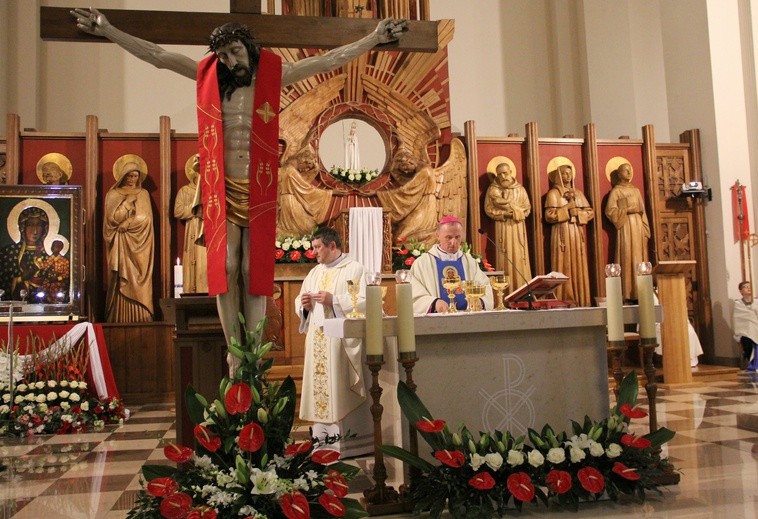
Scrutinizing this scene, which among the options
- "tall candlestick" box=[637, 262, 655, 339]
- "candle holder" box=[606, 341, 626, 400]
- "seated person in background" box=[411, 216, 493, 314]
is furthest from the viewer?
"seated person in background" box=[411, 216, 493, 314]

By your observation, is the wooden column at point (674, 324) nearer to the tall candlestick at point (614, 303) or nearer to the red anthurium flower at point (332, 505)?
the tall candlestick at point (614, 303)

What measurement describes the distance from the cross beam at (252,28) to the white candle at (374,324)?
72.7 inches

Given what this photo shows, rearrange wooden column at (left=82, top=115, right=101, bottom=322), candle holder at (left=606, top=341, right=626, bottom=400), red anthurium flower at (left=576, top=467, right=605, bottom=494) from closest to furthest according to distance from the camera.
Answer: red anthurium flower at (left=576, top=467, right=605, bottom=494)
candle holder at (left=606, top=341, right=626, bottom=400)
wooden column at (left=82, top=115, right=101, bottom=322)

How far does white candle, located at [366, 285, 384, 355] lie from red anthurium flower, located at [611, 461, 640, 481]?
1.31m

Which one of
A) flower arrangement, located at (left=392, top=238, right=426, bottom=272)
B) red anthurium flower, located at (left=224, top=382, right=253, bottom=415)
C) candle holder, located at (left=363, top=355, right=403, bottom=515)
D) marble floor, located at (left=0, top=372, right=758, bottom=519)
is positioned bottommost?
marble floor, located at (left=0, top=372, right=758, bottom=519)

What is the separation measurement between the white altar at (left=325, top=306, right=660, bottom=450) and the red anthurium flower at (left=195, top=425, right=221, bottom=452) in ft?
2.98

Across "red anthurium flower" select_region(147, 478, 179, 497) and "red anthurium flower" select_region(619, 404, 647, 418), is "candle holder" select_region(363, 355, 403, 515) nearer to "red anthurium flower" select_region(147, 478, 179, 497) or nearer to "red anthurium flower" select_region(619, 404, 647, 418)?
"red anthurium flower" select_region(147, 478, 179, 497)

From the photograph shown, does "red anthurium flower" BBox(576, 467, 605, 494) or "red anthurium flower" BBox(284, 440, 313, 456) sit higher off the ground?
"red anthurium flower" BBox(284, 440, 313, 456)

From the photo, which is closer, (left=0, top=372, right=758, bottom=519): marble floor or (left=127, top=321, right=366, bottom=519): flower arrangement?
(left=127, top=321, right=366, bottom=519): flower arrangement

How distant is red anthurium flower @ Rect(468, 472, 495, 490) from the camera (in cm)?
344

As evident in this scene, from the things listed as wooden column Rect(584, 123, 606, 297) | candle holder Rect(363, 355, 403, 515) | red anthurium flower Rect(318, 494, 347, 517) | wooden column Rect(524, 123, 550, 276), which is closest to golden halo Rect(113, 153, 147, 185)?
wooden column Rect(524, 123, 550, 276)

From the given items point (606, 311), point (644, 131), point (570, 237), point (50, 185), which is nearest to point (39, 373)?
point (50, 185)

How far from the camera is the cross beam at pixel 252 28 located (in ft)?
15.4

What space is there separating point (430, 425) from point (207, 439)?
1069 millimetres
